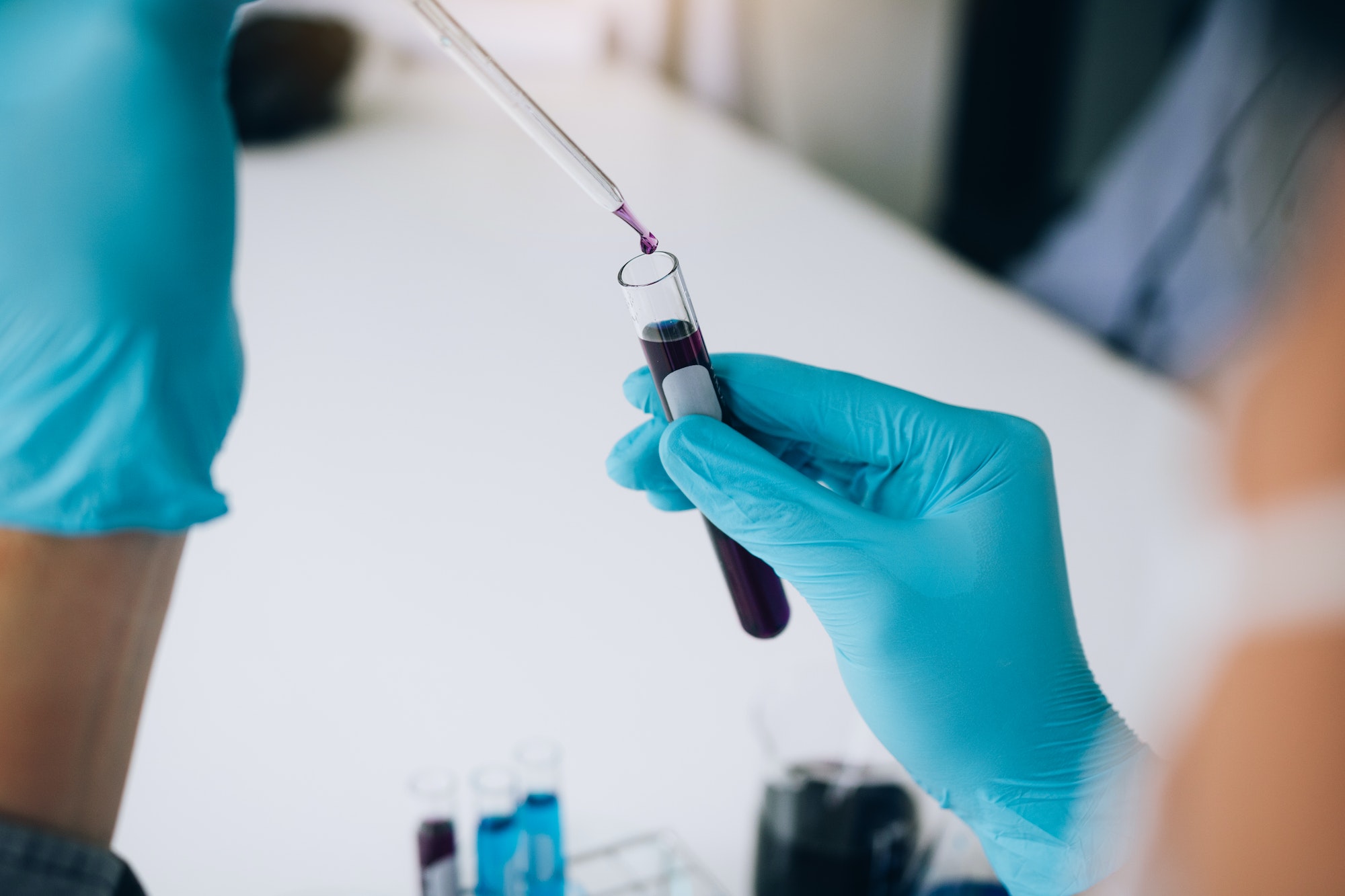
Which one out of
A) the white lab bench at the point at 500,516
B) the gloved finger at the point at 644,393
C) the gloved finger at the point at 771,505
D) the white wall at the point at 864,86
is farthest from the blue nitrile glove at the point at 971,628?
the white wall at the point at 864,86

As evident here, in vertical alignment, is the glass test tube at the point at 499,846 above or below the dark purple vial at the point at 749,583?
below

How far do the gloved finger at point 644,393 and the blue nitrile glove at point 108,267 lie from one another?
31 cm

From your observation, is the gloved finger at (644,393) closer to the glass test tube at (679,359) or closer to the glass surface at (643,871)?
the glass test tube at (679,359)

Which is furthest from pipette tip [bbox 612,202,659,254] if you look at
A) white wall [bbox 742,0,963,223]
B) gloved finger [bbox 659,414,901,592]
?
white wall [bbox 742,0,963,223]

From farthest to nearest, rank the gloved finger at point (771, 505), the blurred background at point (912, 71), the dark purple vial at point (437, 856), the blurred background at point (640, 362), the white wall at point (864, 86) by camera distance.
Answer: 1. the white wall at point (864, 86)
2. the blurred background at point (912, 71)
3. the blurred background at point (640, 362)
4. the dark purple vial at point (437, 856)
5. the gloved finger at point (771, 505)

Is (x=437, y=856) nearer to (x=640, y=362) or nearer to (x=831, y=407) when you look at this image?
(x=831, y=407)

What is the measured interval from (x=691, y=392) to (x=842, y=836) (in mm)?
334

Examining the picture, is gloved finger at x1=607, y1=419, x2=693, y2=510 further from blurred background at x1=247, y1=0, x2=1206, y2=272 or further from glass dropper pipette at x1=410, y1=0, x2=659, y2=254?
blurred background at x1=247, y1=0, x2=1206, y2=272

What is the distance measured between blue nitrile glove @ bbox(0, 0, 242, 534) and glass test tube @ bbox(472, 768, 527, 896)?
0.29 meters

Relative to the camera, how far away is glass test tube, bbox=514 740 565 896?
760 mm

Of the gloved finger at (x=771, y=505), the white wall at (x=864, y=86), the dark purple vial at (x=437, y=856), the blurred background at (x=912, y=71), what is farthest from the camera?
the white wall at (x=864, y=86)

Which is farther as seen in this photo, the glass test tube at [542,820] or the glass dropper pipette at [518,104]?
the glass test tube at [542,820]

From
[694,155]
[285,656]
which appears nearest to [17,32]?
[285,656]

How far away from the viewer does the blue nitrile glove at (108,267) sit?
721 millimetres
